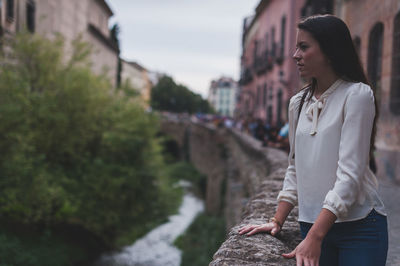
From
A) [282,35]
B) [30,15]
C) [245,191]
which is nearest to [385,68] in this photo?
[245,191]

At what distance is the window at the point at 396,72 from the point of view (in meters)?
7.83

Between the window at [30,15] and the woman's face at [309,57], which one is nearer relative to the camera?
the woman's face at [309,57]

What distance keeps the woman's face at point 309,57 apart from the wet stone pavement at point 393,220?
55.6 inches

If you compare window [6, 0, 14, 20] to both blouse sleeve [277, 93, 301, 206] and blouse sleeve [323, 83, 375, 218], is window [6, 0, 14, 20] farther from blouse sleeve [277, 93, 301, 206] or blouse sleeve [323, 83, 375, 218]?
blouse sleeve [323, 83, 375, 218]

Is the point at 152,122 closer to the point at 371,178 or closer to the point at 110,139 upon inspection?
the point at 110,139

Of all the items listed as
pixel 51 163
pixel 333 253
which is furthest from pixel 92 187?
pixel 333 253

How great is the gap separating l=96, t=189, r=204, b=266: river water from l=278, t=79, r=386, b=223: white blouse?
44.9 feet

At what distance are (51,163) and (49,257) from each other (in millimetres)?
2820

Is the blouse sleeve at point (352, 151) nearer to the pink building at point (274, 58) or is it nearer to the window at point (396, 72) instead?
the window at point (396, 72)

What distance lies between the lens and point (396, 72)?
7.91m

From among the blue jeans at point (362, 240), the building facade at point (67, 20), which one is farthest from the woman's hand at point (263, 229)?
the building facade at point (67, 20)

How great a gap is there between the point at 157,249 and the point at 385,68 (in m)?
12.4

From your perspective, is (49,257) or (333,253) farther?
(49,257)

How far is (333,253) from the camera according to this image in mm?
1679
